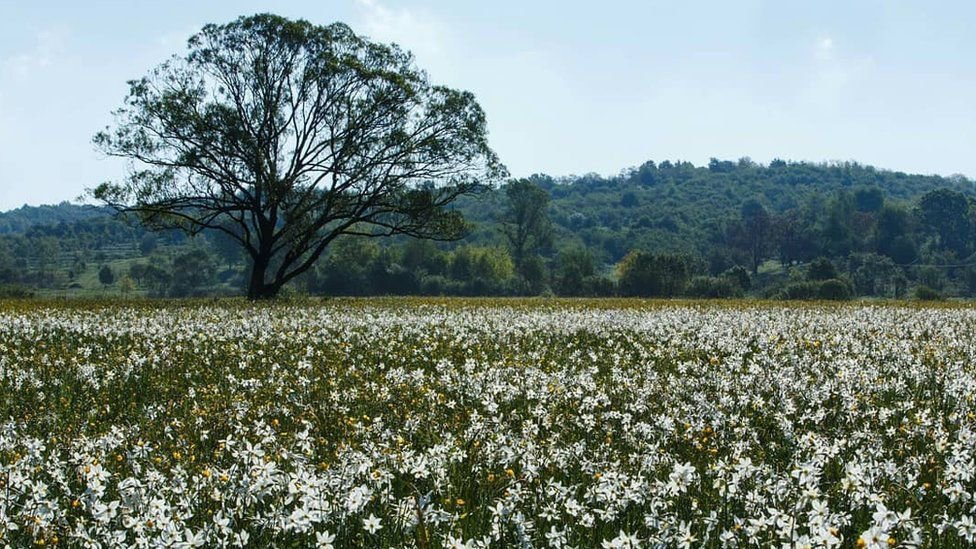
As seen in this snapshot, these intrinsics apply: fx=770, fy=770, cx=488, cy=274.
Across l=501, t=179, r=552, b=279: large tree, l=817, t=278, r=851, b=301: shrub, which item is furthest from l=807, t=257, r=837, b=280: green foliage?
l=501, t=179, r=552, b=279: large tree

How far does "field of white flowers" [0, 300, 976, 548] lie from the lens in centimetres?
404

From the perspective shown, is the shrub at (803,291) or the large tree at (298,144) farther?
the shrub at (803,291)

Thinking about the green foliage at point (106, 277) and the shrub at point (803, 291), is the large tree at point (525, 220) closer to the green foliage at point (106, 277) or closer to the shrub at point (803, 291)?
the shrub at point (803, 291)

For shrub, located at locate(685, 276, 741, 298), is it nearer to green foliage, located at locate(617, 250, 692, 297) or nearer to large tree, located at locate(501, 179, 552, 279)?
green foliage, located at locate(617, 250, 692, 297)

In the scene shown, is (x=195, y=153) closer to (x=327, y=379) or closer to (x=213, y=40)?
(x=213, y=40)

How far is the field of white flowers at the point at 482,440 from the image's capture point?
4039 mm

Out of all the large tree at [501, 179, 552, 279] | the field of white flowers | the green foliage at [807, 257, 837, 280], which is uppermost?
the large tree at [501, 179, 552, 279]

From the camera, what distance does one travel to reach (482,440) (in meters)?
6.28

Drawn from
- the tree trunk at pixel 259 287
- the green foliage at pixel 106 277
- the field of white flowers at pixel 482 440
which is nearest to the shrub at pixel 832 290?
the tree trunk at pixel 259 287

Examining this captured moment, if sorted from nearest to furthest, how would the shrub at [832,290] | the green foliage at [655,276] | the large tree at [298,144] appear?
the large tree at [298,144] < the shrub at [832,290] < the green foliage at [655,276]

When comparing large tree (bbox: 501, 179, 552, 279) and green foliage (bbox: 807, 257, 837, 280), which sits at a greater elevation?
large tree (bbox: 501, 179, 552, 279)

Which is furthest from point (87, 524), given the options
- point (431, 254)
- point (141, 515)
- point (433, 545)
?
point (431, 254)

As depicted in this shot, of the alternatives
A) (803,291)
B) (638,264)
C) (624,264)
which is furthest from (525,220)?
(803,291)

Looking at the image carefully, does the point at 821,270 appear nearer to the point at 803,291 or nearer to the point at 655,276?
the point at 655,276
